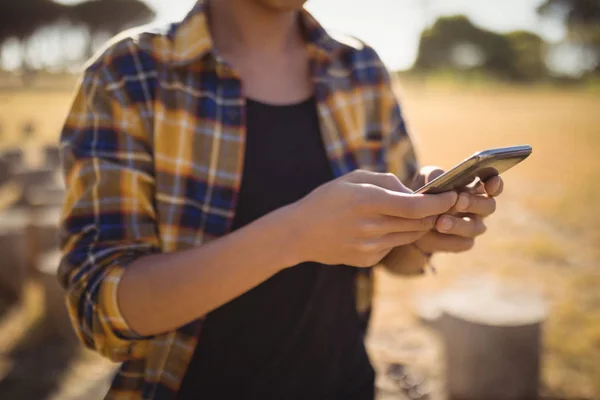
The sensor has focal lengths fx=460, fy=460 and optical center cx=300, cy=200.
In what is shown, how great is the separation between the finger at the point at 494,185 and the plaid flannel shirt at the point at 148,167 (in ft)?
1.69

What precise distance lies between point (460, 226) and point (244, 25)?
3.04 ft

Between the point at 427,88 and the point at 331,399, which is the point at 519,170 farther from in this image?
the point at 427,88

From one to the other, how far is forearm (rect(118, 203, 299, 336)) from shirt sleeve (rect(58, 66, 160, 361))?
5 cm

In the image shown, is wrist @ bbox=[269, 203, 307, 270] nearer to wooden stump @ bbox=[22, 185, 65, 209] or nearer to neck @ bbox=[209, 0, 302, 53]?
neck @ bbox=[209, 0, 302, 53]

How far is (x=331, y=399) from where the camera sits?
1407mm

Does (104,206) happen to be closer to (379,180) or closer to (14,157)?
(379,180)

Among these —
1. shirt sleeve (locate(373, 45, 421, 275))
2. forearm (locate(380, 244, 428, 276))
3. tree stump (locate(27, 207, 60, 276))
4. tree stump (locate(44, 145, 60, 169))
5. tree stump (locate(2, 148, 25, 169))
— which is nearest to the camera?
forearm (locate(380, 244, 428, 276))

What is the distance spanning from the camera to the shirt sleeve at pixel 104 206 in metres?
1.04

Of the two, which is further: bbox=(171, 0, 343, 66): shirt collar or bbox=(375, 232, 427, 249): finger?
A: bbox=(171, 0, 343, 66): shirt collar

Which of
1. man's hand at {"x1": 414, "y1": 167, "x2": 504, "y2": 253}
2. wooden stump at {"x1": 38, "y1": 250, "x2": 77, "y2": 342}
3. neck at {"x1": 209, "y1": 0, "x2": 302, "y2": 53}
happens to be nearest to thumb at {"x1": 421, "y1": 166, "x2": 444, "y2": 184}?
man's hand at {"x1": 414, "y1": 167, "x2": 504, "y2": 253}

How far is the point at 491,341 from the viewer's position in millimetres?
3031

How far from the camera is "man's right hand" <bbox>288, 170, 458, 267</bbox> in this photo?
35.0 inches

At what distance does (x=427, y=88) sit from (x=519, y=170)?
31112 millimetres

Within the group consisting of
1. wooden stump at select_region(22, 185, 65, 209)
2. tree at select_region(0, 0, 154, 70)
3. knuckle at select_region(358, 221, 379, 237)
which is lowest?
wooden stump at select_region(22, 185, 65, 209)
